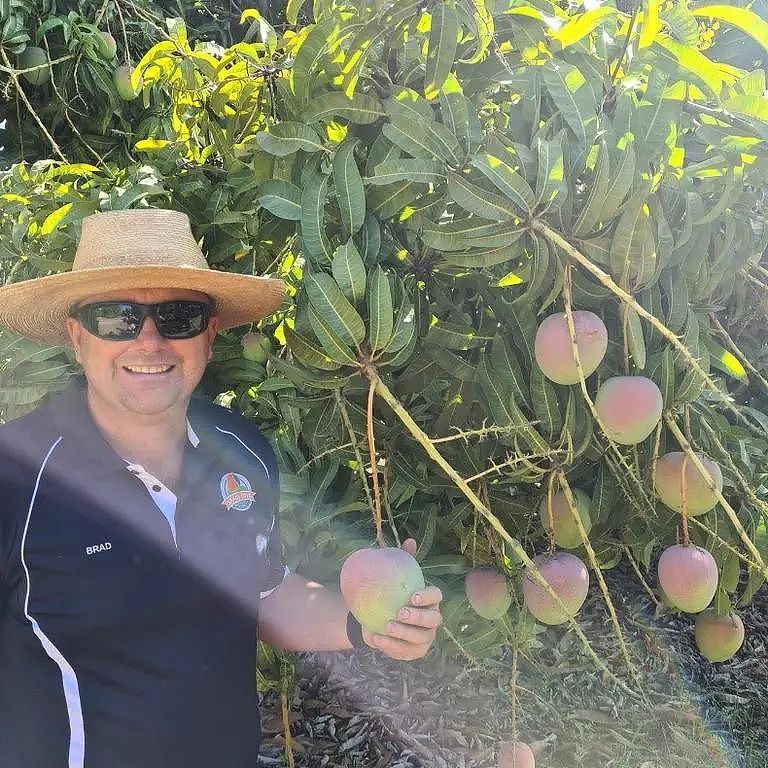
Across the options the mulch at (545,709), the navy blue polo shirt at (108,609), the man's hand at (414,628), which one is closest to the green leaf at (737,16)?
the man's hand at (414,628)

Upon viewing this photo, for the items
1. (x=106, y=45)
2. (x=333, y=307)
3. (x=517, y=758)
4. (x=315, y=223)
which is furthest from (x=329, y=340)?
(x=106, y=45)

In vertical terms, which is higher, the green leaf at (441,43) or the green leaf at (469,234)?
the green leaf at (441,43)

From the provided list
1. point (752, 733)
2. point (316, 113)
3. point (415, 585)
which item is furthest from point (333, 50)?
point (752, 733)

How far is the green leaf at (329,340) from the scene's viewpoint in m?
1.05

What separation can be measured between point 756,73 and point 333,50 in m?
0.59

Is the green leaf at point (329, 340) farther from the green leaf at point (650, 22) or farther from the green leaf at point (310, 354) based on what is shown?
the green leaf at point (650, 22)

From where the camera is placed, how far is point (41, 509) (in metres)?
1.27

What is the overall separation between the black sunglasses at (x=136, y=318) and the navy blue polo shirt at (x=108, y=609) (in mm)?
162

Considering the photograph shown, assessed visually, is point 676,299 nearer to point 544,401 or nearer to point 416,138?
point 544,401

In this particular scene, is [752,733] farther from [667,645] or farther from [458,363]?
[458,363]

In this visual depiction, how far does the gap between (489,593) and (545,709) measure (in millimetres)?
1569

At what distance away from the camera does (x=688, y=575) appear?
1.20 meters

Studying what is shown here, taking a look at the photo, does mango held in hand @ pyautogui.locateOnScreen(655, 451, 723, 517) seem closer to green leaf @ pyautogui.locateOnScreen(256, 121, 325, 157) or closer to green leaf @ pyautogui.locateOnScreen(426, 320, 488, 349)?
green leaf @ pyautogui.locateOnScreen(426, 320, 488, 349)

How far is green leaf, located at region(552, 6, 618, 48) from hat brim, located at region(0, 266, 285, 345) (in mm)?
620
